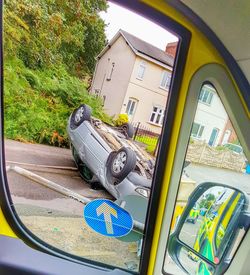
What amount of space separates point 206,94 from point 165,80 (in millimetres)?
181

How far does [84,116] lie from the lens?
128cm

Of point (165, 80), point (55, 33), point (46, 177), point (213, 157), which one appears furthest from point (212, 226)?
point (55, 33)

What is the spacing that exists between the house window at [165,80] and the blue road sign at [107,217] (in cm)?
59

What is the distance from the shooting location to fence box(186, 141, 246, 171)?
1.22m

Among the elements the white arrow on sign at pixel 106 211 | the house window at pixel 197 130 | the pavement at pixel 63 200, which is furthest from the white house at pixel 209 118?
the white arrow on sign at pixel 106 211

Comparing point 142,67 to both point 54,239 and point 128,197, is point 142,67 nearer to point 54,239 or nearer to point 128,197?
point 128,197

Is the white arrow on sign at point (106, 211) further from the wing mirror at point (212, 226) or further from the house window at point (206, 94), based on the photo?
the house window at point (206, 94)

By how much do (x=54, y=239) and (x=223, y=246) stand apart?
0.82m

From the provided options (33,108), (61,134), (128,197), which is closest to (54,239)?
(128,197)

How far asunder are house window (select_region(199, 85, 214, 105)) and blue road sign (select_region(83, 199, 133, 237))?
0.63m

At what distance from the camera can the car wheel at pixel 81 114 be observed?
50.3 inches

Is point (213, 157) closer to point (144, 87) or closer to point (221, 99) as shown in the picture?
point (221, 99)

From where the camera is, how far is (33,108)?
4.11ft

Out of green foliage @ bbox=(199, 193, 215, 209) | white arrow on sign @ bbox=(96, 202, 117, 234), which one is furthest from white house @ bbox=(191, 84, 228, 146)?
white arrow on sign @ bbox=(96, 202, 117, 234)
